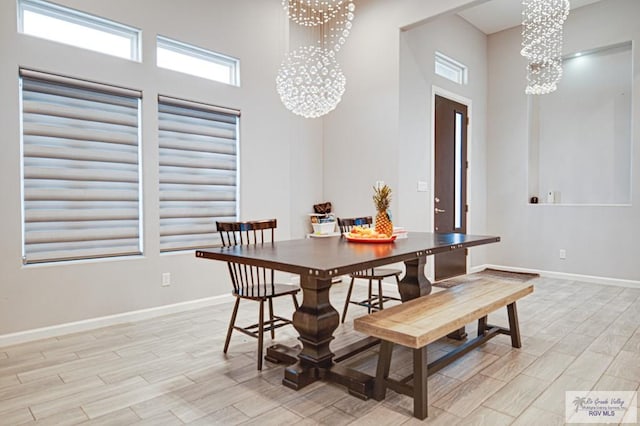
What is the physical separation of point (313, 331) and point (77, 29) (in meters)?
3.26

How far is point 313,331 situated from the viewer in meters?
2.33

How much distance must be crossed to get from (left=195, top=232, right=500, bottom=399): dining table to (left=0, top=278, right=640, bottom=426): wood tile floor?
93 mm

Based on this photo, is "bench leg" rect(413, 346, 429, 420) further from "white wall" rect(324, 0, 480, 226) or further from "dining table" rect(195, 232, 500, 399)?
"white wall" rect(324, 0, 480, 226)

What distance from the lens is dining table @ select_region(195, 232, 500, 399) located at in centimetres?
202

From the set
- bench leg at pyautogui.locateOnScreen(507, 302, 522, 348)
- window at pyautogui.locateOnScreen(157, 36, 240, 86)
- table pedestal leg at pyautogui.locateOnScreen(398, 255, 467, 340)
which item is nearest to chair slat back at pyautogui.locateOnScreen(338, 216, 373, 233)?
table pedestal leg at pyautogui.locateOnScreen(398, 255, 467, 340)

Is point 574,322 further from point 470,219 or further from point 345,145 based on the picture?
point 345,145

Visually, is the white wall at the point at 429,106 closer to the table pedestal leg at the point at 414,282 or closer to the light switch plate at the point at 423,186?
the light switch plate at the point at 423,186

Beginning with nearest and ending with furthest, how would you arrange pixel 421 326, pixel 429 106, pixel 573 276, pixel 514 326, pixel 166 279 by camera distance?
pixel 421 326 < pixel 514 326 < pixel 166 279 < pixel 429 106 < pixel 573 276

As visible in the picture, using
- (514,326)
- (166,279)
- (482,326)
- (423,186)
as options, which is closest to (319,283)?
(482,326)

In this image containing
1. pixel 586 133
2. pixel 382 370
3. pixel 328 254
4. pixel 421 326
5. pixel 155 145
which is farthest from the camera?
pixel 586 133

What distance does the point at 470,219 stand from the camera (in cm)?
608

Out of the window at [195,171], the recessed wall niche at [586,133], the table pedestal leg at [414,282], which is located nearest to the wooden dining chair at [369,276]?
the table pedestal leg at [414,282]

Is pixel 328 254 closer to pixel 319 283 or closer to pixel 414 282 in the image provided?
pixel 319 283

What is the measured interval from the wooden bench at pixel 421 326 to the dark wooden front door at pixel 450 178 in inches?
112
